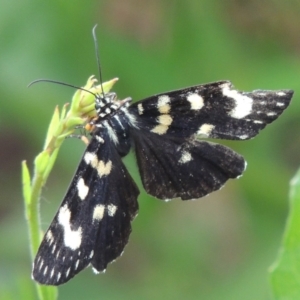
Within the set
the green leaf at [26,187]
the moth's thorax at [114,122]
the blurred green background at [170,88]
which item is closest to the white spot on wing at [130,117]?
the moth's thorax at [114,122]

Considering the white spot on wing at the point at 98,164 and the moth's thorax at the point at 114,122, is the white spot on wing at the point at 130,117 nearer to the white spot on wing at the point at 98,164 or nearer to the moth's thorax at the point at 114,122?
the moth's thorax at the point at 114,122

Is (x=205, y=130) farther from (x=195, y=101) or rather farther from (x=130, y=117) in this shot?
(x=130, y=117)

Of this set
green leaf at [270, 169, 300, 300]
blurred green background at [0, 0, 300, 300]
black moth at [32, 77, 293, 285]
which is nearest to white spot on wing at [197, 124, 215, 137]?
black moth at [32, 77, 293, 285]

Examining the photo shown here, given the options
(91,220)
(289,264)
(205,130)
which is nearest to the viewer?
(289,264)

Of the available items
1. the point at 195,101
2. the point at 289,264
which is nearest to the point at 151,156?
the point at 195,101

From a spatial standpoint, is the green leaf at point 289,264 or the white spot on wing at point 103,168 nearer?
the green leaf at point 289,264

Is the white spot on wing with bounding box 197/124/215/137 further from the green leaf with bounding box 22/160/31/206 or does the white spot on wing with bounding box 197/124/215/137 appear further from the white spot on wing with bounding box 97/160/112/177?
the green leaf with bounding box 22/160/31/206

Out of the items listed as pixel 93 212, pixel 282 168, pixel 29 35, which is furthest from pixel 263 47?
pixel 93 212
